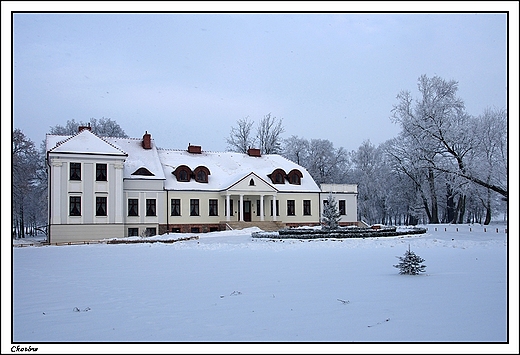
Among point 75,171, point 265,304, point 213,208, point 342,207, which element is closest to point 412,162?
point 342,207

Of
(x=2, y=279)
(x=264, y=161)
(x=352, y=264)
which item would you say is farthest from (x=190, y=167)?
(x=2, y=279)

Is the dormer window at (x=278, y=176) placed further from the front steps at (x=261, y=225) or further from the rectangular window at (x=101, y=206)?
the rectangular window at (x=101, y=206)

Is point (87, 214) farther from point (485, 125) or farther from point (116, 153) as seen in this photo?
point (485, 125)

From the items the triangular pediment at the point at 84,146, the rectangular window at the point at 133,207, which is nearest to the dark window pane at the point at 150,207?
the rectangular window at the point at 133,207

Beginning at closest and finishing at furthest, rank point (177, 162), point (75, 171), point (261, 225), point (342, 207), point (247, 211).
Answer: point (75, 171), point (261, 225), point (177, 162), point (247, 211), point (342, 207)

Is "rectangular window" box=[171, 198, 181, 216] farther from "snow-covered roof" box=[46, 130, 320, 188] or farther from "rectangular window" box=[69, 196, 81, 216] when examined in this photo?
"rectangular window" box=[69, 196, 81, 216]

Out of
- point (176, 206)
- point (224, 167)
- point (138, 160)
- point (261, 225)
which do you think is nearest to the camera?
point (138, 160)

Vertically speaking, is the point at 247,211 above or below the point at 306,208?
below

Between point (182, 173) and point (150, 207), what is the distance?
387 centimetres

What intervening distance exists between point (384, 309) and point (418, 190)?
4963 centimetres

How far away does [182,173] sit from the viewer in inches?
1496

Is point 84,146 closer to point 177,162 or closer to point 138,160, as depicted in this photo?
point 138,160

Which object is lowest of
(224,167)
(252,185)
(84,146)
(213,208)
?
(213,208)

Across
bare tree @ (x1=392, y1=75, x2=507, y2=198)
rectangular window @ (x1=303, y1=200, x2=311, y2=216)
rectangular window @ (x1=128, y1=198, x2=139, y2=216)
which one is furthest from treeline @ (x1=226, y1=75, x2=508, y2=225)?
rectangular window @ (x1=128, y1=198, x2=139, y2=216)
